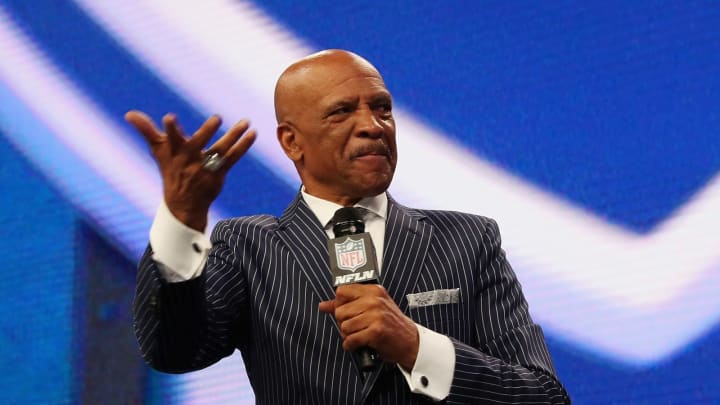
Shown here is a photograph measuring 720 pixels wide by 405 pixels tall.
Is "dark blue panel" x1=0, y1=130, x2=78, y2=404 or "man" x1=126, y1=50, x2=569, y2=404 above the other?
"man" x1=126, y1=50, x2=569, y2=404

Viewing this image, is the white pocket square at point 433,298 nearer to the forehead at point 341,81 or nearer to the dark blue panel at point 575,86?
the forehead at point 341,81

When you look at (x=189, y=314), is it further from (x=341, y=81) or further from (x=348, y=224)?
(x=341, y=81)

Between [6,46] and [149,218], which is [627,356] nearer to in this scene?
[149,218]

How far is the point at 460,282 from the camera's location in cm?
191

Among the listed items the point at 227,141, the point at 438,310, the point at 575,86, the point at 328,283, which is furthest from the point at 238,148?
the point at 575,86

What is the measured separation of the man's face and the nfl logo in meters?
0.31

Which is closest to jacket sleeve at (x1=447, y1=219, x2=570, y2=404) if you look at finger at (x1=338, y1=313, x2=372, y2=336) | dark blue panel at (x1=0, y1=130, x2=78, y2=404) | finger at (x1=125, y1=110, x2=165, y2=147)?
finger at (x1=338, y1=313, x2=372, y2=336)

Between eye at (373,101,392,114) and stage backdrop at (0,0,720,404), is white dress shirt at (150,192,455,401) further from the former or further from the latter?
stage backdrop at (0,0,720,404)

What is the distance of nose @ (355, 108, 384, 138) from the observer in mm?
1998

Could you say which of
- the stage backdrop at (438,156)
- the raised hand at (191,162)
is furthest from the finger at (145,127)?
the stage backdrop at (438,156)

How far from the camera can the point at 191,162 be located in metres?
1.58

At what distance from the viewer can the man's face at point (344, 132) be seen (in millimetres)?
1993

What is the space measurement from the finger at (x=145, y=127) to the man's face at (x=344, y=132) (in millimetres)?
514

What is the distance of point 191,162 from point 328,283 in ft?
1.36
